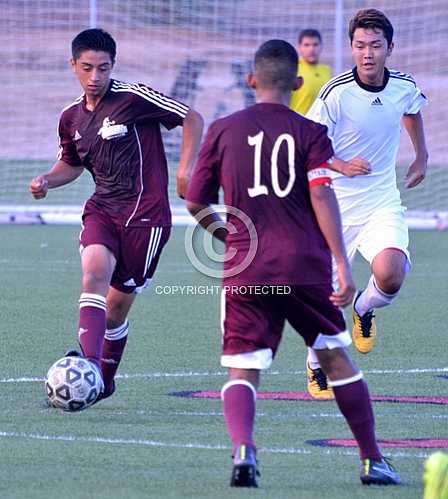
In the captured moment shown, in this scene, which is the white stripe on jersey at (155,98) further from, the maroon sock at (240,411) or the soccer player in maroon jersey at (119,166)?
the maroon sock at (240,411)

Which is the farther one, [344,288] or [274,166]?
[274,166]

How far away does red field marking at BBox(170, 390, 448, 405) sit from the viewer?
8188 mm

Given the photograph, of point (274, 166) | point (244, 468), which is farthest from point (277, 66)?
point (244, 468)

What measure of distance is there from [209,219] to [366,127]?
2.89 meters

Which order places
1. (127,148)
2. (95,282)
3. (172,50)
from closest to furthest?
(95,282) < (127,148) < (172,50)

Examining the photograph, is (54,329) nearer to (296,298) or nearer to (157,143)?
(157,143)

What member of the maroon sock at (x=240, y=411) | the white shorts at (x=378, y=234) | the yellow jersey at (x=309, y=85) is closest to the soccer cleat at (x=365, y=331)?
the white shorts at (x=378, y=234)

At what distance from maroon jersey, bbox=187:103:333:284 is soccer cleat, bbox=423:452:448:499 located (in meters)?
1.37

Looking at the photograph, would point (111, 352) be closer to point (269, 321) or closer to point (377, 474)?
point (269, 321)

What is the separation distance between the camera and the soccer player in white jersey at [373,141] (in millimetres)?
8805

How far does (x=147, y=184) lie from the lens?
→ 8273 millimetres

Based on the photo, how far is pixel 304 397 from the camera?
8344 millimetres

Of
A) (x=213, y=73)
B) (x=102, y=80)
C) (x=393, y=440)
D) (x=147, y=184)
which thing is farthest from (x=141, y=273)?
(x=213, y=73)

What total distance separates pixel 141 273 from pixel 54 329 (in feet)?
9.33
